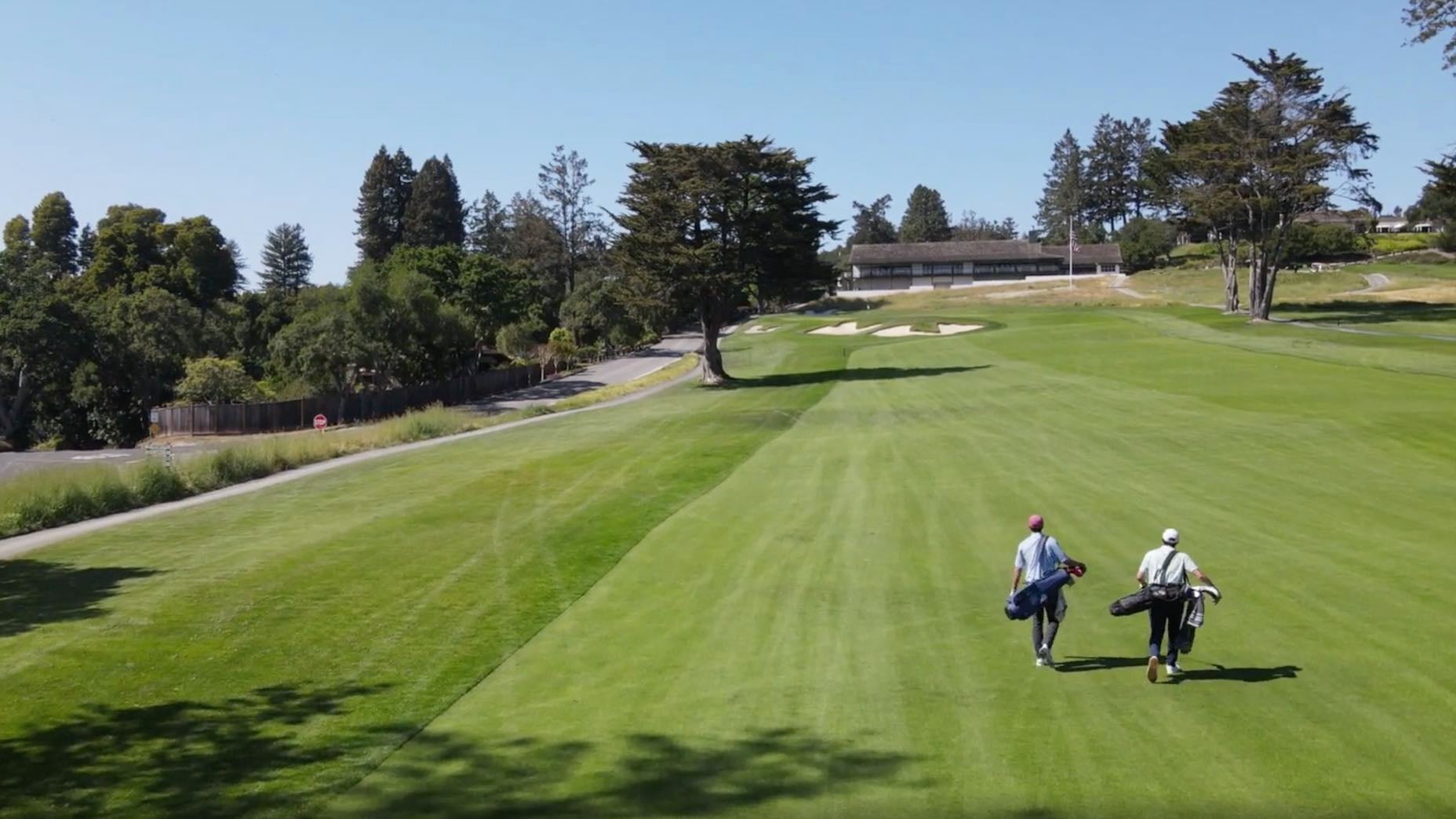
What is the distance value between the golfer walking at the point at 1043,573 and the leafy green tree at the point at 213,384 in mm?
64290

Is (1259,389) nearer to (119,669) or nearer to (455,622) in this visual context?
(455,622)

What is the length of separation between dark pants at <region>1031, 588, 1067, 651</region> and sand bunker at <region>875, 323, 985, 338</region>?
215 feet

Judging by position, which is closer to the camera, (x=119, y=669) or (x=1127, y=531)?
(x=119, y=669)

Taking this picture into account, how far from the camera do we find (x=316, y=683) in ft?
44.1

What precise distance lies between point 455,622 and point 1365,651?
1165 centimetres

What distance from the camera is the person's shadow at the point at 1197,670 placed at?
467 inches

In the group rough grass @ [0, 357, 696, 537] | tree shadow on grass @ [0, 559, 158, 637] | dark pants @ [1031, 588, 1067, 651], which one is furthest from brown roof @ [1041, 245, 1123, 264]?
dark pants @ [1031, 588, 1067, 651]

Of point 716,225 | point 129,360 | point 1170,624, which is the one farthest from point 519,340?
point 1170,624

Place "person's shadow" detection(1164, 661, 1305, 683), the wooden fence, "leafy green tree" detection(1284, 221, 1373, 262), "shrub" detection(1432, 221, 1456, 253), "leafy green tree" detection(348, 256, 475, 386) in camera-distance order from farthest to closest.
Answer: "shrub" detection(1432, 221, 1456, 253) < "leafy green tree" detection(1284, 221, 1373, 262) < "leafy green tree" detection(348, 256, 475, 386) < the wooden fence < "person's shadow" detection(1164, 661, 1305, 683)

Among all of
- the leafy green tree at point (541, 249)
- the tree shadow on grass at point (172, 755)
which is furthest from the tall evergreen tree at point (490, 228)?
the tree shadow on grass at point (172, 755)

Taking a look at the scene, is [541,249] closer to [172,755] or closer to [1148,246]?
[1148,246]

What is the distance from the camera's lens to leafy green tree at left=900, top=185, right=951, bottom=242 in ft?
615

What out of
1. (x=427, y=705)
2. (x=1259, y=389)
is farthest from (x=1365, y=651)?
(x=1259, y=389)

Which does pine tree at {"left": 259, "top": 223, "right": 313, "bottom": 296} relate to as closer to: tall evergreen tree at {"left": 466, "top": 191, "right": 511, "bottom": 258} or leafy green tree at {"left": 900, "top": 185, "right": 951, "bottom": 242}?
tall evergreen tree at {"left": 466, "top": 191, "right": 511, "bottom": 258}
